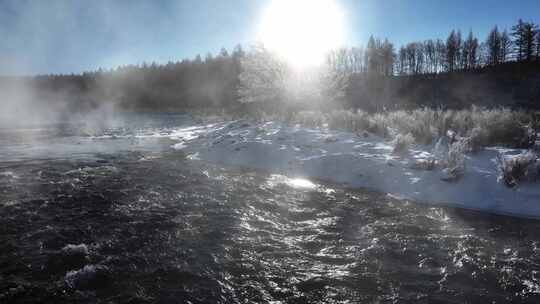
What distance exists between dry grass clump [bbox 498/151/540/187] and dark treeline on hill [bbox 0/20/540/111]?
3956cm

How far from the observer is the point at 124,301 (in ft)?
11.6

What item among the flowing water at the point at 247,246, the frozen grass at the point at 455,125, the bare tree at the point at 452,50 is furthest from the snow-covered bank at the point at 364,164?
the bare tree at the point at 452,50

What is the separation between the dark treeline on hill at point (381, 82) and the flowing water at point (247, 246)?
128 feet

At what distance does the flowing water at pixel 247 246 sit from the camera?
12.5ft

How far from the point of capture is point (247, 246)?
5.00 metres

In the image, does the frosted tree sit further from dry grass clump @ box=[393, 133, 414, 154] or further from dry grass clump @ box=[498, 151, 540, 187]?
dry grass clump @ box=[498, 151, 540, 187]

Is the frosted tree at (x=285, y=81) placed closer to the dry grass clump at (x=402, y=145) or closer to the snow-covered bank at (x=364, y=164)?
the snow-covered bank at (x=364, y=164)

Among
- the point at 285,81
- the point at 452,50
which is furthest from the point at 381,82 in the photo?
the point at 285,81

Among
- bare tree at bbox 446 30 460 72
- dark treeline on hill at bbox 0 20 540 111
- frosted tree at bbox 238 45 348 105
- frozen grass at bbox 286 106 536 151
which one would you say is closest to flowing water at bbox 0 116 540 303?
frozen grass at bbox 286 106 536 151

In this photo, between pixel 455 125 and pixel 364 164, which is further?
pixel 455 125

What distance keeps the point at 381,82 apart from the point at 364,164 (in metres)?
65.3

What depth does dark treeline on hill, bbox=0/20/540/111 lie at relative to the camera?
5494 cm

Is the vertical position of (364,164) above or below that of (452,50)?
below

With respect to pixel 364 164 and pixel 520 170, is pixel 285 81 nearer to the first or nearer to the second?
pixel 364 164
